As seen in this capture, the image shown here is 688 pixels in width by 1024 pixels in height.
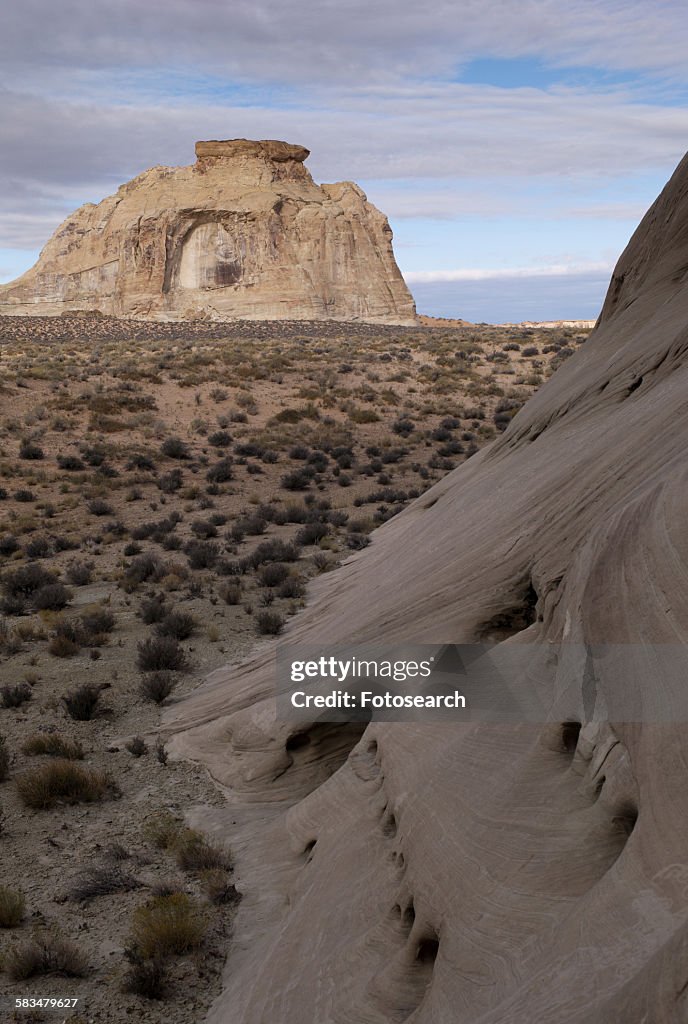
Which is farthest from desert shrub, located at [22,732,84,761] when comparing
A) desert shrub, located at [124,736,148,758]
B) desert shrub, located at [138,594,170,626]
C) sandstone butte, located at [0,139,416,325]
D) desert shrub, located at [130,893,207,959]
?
sandstone butte, located at [0,139,416,325]

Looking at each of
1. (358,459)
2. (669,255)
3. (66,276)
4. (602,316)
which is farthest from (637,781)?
(66,276)

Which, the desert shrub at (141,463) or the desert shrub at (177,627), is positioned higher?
the desert shrub at (141,463)

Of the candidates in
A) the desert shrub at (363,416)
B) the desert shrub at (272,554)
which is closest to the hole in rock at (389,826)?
the desert shrub at (272,554)

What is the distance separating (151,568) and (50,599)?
5.91ft

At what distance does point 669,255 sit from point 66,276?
84.7m

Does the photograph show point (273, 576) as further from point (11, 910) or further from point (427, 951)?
point (427, 951)

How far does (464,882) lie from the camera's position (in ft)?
12.2

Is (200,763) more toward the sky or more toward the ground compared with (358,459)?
more toward the ground

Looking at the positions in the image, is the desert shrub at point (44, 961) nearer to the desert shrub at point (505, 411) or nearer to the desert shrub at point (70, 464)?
the desert shrub at point (70, 464)

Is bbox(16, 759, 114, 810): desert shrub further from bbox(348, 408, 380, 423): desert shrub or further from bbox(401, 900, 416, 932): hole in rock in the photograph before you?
bbox(348, 408, 380, 423): desert shrub

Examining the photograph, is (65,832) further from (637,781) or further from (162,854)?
(637,781)

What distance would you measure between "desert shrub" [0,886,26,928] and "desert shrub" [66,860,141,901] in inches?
12.7

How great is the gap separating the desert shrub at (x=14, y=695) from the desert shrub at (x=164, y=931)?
11.8 feet

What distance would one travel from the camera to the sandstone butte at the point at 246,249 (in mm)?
75375
